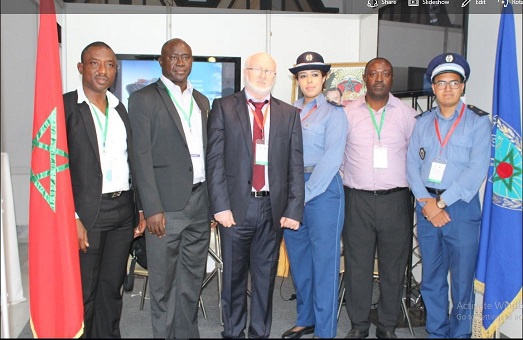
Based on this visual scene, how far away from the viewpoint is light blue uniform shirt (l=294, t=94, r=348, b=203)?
3.04m

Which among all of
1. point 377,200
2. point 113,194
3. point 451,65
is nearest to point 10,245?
point 113,194

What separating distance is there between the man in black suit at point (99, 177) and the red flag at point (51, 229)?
129 millimetres

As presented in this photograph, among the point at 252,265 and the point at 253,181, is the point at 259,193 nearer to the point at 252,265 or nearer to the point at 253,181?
the point at 253,181

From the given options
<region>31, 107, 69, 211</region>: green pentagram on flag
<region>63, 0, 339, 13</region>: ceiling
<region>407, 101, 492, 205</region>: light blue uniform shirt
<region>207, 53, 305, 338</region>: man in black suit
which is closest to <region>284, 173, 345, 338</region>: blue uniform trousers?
<region>207, 53, 305, 338</region>: man in black suit

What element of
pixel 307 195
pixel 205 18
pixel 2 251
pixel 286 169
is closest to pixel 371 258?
pixel 307 195

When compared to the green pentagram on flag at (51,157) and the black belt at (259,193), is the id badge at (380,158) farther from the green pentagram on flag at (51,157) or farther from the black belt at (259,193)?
the green pentagram on flag at (51,157)

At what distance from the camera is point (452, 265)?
307 cm

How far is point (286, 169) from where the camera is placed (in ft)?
9.71

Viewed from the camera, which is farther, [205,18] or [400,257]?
[205,18]

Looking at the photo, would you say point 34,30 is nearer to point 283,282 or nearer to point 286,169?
point 286,169

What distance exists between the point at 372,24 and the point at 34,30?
3.38 m

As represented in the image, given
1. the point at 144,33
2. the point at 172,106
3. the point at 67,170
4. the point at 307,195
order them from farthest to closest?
1. the point at 144,33
2. the point at 307,195
3. the point at 172,106
4. the point at 67,170

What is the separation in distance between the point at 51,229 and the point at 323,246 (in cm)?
162

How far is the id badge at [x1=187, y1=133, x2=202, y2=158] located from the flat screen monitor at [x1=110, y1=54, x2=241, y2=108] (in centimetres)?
263
